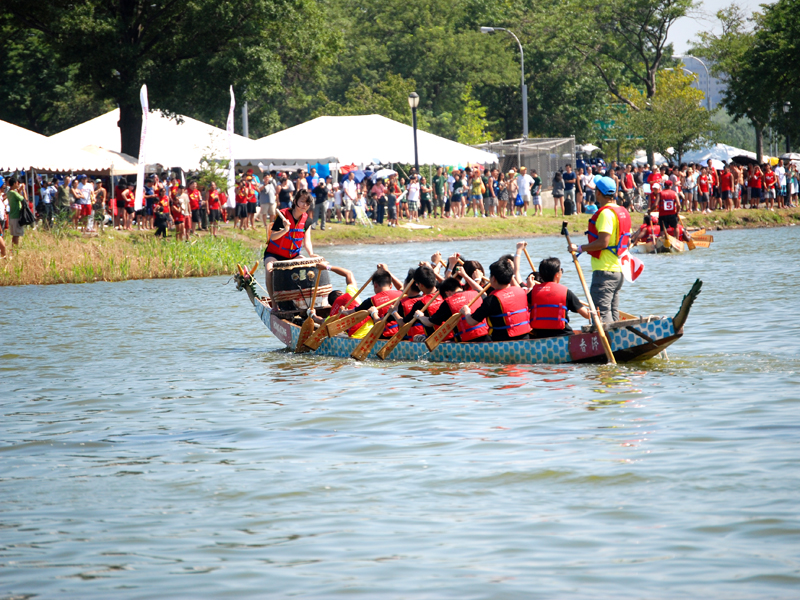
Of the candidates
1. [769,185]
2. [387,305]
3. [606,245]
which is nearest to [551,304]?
[606,245]

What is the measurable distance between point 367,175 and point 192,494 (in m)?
30.6

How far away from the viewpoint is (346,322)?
523 inches

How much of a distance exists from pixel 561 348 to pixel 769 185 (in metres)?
29.5

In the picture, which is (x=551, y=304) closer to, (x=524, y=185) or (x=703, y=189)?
(x=524, y=185)

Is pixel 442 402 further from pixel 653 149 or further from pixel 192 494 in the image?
pixel 653 149

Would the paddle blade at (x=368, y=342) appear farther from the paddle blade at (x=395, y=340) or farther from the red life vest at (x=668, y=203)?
the red life vest at (x=668, y=203)

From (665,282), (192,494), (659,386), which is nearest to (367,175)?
(665,282)

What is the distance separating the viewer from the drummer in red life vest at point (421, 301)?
1216 cm

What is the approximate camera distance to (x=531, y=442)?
835 centimetres

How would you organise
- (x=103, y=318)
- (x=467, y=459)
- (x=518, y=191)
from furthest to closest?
1. (x=518, y=191)
2. (x=103, y=318)
3. (x=467, y=459)

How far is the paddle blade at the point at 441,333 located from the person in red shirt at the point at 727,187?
90.4 ft

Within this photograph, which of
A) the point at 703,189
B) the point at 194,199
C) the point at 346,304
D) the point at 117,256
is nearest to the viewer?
the point at 346,304

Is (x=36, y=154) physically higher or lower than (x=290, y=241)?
higher

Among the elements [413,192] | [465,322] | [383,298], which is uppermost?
[413,192]
